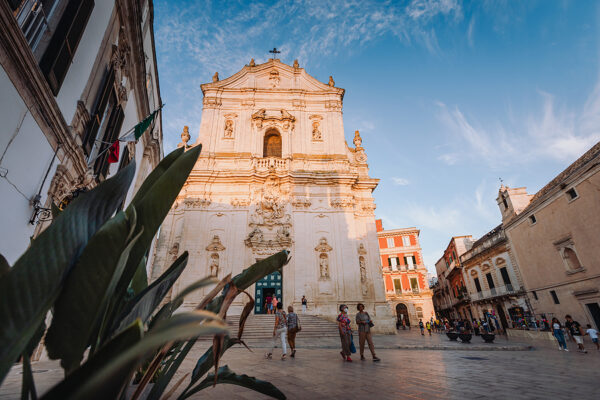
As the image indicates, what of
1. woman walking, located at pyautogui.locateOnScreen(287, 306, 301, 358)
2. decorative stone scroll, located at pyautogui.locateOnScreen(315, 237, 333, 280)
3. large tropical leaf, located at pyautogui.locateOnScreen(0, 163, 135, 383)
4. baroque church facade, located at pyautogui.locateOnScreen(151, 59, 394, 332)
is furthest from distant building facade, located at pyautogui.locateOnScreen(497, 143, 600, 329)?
large tropical leaf, located at pyautogui.locateOnScreen(0, 163, 135, 383)

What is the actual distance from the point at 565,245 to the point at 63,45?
21397 mm

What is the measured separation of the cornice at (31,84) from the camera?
3.99 meters

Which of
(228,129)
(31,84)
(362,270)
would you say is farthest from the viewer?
(228,129)

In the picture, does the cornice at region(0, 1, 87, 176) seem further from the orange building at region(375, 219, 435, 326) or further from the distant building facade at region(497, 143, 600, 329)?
the orange building at region(375, 219, 435, 326)

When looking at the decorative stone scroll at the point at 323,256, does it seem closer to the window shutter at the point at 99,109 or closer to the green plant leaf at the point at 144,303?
the window shutter at the point at 99,109

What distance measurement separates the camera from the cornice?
13.1ft

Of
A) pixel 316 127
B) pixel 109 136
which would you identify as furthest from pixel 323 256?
pixel 109 136

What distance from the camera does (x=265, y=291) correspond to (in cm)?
1542

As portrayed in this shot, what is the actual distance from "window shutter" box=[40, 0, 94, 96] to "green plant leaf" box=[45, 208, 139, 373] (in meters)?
6.14

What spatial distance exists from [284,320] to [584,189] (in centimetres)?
1622

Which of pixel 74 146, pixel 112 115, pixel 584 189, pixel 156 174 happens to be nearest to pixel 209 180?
pixel 112 115

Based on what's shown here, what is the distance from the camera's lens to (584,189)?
13961 millimetres

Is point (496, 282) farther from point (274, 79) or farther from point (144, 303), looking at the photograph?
point (144, 303)

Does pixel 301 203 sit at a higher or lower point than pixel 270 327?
higher
